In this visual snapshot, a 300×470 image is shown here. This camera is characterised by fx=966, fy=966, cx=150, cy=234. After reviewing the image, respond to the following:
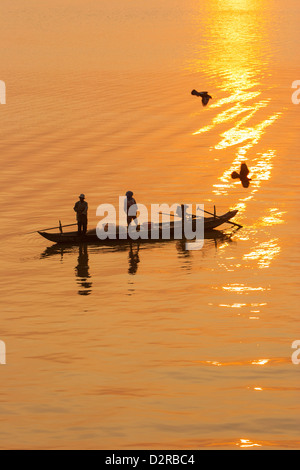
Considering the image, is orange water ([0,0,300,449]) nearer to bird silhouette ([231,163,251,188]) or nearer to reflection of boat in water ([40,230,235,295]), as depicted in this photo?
reflection of boat in water ([40,230,235,295])

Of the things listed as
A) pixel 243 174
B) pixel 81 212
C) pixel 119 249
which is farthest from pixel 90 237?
pixel 243 174

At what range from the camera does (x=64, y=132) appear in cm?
5197

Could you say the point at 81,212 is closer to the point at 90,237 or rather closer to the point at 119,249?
the point at 90,237

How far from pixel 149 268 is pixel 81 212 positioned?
3.18 m

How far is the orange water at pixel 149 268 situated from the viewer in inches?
730

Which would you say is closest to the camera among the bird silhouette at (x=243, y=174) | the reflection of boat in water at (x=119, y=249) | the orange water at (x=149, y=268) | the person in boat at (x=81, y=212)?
the orange water at (x=149, y=268)

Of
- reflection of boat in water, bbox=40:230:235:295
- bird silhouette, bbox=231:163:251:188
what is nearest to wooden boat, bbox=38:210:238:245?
reflection of boat in water, bbox=40:230:235:295

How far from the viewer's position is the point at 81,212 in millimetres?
31109

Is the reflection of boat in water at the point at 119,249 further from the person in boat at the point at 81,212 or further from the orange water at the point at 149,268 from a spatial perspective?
the person in boat at the point at 81,212

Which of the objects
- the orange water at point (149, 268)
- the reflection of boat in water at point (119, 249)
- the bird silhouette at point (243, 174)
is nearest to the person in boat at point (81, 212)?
the reflection of boat in water at point (119, 249)

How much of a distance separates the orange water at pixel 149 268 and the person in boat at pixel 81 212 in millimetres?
771

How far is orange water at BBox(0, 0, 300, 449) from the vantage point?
60.8 feet

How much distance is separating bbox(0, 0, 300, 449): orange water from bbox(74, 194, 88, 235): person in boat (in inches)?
30.3
